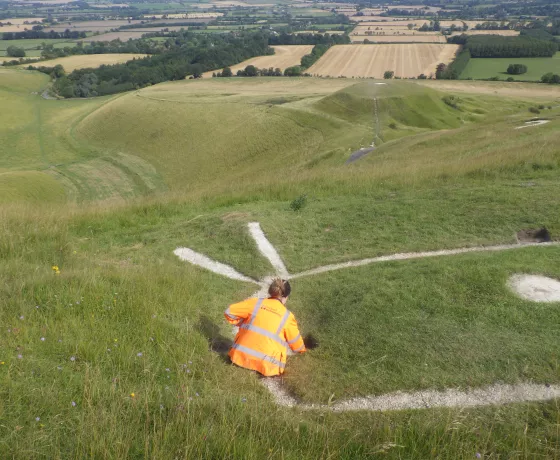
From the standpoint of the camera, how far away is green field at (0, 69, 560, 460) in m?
5.09

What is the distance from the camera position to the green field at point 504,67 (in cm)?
10482

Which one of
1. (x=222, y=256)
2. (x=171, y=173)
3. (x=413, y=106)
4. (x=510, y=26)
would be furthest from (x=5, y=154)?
(x=510, y=26)

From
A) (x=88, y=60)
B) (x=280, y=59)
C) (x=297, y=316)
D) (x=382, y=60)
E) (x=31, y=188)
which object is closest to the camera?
(x=297, y=316)

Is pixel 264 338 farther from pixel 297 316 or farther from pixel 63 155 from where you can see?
pixel 63 155

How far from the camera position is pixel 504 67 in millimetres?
113812

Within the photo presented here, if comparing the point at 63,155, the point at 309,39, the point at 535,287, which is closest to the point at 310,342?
the point at 535,287

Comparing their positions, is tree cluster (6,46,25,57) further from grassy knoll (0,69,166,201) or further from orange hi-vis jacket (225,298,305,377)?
orange hi-vis jacket (225,298,305,377)

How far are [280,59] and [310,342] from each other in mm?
141416

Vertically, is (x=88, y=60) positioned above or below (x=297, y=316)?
below

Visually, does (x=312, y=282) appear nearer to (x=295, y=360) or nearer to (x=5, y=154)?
(x=295, y=360)

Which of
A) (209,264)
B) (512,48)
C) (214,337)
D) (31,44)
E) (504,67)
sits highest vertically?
(31,44)

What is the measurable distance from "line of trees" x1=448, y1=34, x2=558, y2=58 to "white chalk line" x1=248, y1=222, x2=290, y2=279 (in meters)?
135

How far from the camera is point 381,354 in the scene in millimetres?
7930

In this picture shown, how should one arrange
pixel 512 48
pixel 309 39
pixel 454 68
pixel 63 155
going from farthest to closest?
pixel 309 39, pixel 512 48, pixel 454 68, pixel 63 155
